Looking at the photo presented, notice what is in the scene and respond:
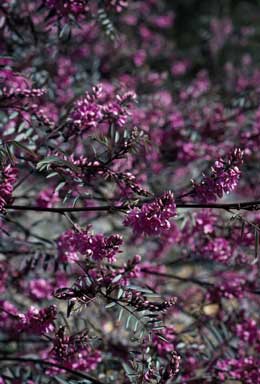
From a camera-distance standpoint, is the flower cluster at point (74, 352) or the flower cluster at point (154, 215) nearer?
the flower cluster at point (154, 215)

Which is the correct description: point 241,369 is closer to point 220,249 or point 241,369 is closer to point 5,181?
point 220,249

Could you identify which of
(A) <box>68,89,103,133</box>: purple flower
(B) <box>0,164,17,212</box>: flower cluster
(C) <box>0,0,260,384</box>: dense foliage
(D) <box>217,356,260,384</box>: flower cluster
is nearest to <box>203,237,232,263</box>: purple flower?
(C) <box>0,0,260,384</box>: dense foliage

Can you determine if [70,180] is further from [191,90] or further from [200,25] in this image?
[200,25]

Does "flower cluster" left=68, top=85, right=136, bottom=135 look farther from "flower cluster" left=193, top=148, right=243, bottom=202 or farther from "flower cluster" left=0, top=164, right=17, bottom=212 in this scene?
"flower cluster" left=193, top=148, right=243, bottom=202

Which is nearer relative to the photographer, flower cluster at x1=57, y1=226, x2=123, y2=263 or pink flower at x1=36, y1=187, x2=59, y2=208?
flower cluster at x1=57, y1=226, x2=123, y2=263

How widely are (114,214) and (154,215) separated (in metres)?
1.18

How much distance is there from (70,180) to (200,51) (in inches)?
198

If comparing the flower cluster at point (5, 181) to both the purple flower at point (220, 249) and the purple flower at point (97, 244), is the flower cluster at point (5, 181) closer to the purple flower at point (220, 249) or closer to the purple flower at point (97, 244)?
the purple flower at point (97, 244)

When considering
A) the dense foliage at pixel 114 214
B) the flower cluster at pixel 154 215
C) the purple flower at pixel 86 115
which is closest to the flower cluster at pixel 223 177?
the dense foliage at pixel 114 214

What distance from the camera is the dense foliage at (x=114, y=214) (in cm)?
199

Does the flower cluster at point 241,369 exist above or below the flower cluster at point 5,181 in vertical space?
below

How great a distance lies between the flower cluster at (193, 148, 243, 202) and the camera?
6.21 feet

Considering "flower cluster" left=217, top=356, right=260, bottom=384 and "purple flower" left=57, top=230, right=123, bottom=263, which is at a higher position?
"purple flower" left=57, top=230, right=123, bottom=263

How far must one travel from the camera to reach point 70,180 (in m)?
2.22
